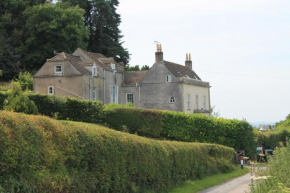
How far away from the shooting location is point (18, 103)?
29.8 meters

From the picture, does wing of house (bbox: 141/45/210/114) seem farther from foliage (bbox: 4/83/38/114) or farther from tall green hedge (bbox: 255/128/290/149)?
foliage (bbox: 4/83/38/114)

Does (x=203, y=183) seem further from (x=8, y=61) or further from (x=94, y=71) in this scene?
(x=8, y=61)

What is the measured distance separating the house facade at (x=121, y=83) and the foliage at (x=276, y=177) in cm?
3755

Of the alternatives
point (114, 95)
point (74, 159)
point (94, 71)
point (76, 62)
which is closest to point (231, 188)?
point (74, 159)

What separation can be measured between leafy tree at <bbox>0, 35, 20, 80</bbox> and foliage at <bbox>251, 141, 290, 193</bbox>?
50.9m

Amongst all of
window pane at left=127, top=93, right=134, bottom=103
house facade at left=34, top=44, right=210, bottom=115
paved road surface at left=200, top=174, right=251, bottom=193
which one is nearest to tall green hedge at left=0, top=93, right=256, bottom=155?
paved road surface at left=200, top=174, right=251, bottom=193

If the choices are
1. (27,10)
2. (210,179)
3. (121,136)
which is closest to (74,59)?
(27,10)

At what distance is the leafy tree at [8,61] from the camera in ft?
200

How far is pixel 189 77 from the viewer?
61.3 m

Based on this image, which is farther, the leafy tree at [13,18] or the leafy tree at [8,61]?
the leafy tree at [13,18]

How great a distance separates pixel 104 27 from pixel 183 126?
1592 inches

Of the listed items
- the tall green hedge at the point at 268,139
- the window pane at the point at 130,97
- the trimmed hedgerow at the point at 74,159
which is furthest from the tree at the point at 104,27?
the trimmed hedgerow at the point at 74,159

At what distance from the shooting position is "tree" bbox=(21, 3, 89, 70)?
207 ft

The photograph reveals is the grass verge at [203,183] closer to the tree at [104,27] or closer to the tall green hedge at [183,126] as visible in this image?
the tall green hedge at [183,126]
